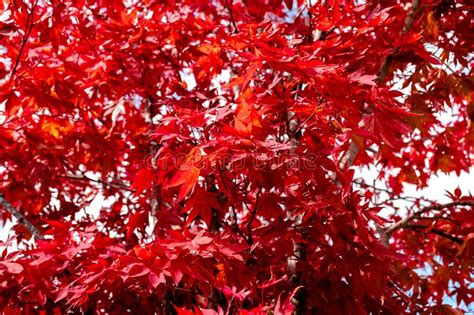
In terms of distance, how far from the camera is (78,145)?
3.91 m

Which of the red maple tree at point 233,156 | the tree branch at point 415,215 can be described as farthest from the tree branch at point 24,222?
the tree branch at point 415,215

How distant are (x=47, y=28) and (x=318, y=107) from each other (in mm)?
1796

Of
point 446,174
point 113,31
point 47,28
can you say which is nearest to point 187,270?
point 47,28

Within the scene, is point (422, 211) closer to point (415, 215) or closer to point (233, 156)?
point (415, 215)

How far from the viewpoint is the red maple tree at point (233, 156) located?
6.82 ft

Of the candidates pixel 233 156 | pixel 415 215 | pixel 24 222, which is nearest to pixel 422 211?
pixel 415 215

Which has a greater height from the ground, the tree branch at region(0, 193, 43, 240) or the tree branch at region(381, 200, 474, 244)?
the tree branch at region(381, 200, 474, 244)

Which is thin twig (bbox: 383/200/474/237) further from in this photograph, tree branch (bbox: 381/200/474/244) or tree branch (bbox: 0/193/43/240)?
tree branch (bbox: 0/193/43/240)

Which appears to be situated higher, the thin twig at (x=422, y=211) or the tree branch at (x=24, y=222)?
the thin twig at (x=422, y=211)

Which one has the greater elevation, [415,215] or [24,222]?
[415,215]

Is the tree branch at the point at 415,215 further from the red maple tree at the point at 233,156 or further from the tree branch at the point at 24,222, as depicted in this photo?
the tree branch at the point at 24,222

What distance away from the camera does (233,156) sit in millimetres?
1861

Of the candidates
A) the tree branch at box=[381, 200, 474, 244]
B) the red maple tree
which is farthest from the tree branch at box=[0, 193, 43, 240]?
the tree branch at box=[381, 200, 474, 244]

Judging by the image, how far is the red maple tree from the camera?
2.08m
